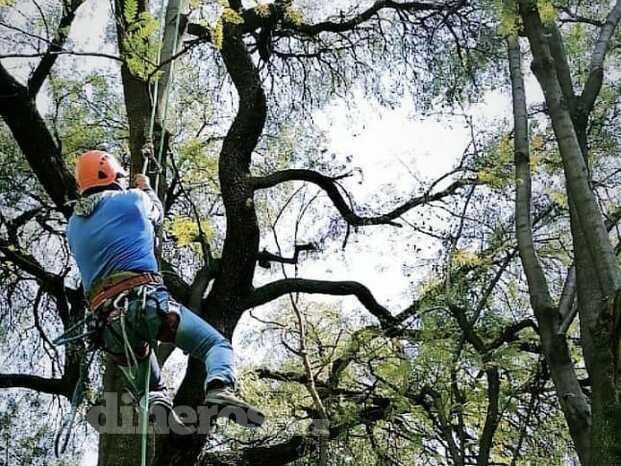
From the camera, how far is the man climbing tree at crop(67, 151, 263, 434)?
3074mm

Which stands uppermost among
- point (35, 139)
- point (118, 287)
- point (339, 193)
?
point (339, 193)

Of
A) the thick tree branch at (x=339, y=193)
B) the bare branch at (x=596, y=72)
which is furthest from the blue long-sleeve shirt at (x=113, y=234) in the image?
the thick tree branch at (x=339, y=193)

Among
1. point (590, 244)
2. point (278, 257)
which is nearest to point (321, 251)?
point (278, 257)

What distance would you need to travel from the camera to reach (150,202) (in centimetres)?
338

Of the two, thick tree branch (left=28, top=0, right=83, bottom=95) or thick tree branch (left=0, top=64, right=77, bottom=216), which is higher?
thick tree branch (left=28, top=0, right=83, bottom=95)

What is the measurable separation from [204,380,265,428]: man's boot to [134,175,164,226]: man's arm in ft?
2.76

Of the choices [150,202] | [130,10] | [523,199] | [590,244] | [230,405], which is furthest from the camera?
[523,199]

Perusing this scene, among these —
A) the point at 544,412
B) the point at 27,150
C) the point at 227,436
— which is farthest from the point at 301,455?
the point at 27,150

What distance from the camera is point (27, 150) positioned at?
5.84m

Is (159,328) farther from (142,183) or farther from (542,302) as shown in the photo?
(542,302)

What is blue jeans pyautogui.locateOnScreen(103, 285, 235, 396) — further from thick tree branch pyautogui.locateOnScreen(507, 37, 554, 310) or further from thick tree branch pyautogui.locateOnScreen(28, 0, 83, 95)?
thick tree branch pyautogui.locateOnScreen(28, 0, 83, 95)

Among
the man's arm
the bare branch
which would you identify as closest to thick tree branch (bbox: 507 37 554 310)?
the bare branch

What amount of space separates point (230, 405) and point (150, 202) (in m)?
1.02

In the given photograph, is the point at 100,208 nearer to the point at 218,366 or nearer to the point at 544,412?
the point at 218,366
